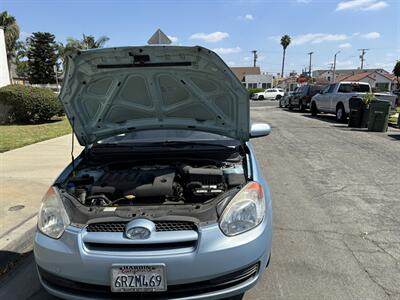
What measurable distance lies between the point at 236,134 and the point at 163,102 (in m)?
0.83

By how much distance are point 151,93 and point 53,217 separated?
162 cm

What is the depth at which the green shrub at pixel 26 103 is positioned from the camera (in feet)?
50.0

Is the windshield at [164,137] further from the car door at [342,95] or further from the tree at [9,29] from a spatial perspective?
the tree at [9,29]

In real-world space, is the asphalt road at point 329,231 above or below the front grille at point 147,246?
below

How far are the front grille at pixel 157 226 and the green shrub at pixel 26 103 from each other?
13.2 meters

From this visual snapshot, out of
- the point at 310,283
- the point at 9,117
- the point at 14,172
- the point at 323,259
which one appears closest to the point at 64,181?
the point at 310,283

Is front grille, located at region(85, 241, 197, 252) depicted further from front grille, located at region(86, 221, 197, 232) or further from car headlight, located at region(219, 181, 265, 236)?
car headlight, located at region(219, 181, 265, 236)

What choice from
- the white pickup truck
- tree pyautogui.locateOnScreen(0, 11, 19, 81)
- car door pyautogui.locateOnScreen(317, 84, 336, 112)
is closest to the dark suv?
car door pyautogui.locateOnScreen(317, 84, 336, 112)

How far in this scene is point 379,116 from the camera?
14.4 meters

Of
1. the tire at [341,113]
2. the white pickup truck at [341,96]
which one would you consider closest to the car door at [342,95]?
the white pickup truck at [341,96]

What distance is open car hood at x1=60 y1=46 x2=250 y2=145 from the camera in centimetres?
351

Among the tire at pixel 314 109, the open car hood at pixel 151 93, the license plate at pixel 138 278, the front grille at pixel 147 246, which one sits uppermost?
the open car hood at pixel 151 93

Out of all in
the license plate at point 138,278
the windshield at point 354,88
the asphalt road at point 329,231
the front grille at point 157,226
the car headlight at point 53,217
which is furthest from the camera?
the windshield at point 354,88

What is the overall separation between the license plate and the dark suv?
22984 mm
